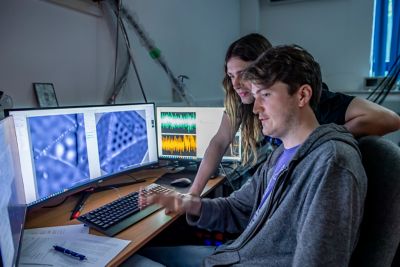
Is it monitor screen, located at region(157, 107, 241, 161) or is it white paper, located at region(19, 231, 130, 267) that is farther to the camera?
monitor screen, located at region(157, 107, 241, 161)

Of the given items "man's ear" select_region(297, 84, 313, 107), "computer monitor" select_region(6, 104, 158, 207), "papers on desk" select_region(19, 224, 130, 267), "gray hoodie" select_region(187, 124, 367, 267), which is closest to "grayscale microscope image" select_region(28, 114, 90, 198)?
"computer monitor" select_region(6, 104, 158, 207)

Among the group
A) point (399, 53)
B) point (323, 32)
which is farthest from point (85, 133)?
point (399, 53)

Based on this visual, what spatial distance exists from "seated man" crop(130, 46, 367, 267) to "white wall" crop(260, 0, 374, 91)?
98.8 inches

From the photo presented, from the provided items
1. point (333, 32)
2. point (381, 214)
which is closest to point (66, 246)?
point (381, 214)

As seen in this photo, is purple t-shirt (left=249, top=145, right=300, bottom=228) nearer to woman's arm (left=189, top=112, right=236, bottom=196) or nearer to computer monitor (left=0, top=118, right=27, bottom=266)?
woman's arm (left=189, top=112, right=236, bottom=196)

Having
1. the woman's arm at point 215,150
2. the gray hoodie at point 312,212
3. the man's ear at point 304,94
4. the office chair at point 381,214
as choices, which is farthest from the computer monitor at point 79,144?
the office chair at point 381,214

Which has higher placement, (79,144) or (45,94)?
(45,94)

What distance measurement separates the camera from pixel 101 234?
97cm

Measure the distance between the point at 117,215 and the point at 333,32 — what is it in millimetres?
2967

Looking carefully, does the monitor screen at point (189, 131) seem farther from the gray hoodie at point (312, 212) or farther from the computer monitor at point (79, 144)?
the gray hoodie at point (312, 212)

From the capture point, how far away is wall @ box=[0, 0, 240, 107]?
1.24 m

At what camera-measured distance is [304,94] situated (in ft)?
2.81

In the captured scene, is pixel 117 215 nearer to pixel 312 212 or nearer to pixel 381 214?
pixel 312 212

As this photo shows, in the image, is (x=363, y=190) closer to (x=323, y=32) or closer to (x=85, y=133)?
(x=85, y=133)
